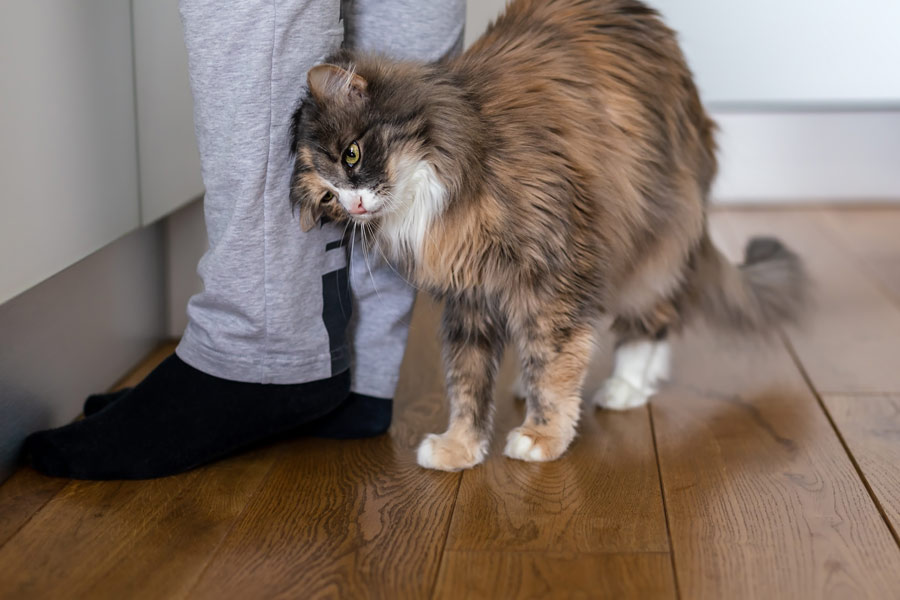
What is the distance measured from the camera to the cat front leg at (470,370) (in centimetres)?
155

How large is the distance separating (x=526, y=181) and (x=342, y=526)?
529mm

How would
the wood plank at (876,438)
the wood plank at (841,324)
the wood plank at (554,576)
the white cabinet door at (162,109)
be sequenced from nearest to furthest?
the wood plank at (554,576)
the wood plank at (876,438)
the white cabinet door at (162,109)
the wood plank at (841,324)

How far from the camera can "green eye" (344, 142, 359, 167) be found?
1354 millimetres

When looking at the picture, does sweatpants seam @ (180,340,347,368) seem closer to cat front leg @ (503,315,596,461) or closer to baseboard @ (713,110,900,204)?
cat front leg @ (503,315,596,461)

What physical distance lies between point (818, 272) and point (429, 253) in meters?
1.61

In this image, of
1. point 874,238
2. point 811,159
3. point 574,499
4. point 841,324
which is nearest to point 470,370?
point 574,499

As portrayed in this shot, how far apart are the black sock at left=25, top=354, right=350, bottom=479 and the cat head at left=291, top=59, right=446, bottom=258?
0.33m

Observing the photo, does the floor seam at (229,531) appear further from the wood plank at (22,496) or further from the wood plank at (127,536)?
the wood plank at (22,496)

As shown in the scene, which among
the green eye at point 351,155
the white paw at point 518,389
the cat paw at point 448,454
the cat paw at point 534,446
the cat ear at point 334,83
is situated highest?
the cat ear at point 334,83

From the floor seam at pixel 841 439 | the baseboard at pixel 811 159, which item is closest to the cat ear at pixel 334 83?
the floor seam at pixel 841 439

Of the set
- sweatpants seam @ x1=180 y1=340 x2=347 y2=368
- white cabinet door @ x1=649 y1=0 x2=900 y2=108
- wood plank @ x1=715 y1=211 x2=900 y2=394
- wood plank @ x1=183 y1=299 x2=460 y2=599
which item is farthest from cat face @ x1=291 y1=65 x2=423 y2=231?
white cabinet door @ x1=649 y1=0 x2=900 y2=108

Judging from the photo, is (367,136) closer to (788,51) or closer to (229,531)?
(229,531)

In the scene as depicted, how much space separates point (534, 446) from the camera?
1540 mm

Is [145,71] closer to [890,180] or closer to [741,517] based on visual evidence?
[741,517]
